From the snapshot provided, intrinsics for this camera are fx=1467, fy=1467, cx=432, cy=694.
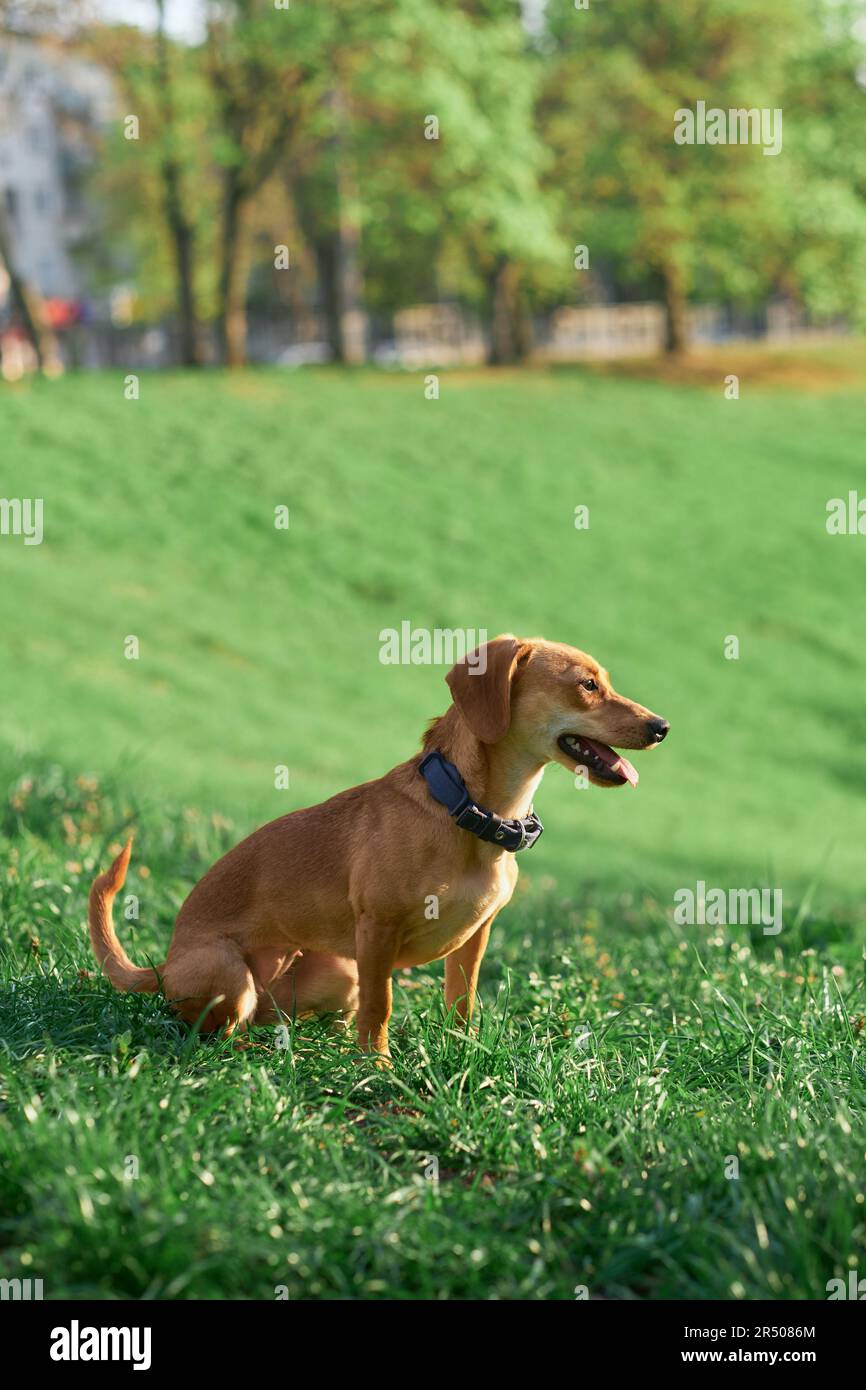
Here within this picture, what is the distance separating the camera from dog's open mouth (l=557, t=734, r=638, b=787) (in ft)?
15.8

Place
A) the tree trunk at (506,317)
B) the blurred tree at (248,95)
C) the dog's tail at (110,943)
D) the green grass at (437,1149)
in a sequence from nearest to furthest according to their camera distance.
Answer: the green grass at (437,1149), the dog's tail at (110,943), the blurred tree at (248,95), the tree trunk at (506,317)

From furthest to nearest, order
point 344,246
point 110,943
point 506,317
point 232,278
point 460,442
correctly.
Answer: point 506,317, point 344,246, point 232,278, point 460,442, point 110,943

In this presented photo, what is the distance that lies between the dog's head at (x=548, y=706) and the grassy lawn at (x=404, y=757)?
978 mm

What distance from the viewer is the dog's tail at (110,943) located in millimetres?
5090

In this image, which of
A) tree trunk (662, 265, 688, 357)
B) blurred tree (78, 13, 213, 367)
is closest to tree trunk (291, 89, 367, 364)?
blurred tree (78, 13, 213, 367)

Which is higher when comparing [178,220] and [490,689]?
[178,220]

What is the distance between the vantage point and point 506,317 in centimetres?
3644

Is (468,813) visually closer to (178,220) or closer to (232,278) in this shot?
(232,278)

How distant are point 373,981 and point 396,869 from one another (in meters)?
0.40

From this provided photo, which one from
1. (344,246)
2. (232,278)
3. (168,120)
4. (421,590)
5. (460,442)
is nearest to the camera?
(421,590)

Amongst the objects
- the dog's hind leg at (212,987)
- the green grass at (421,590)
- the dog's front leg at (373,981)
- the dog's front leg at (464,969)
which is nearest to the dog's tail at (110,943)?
the dog's hind leg at (212,987)

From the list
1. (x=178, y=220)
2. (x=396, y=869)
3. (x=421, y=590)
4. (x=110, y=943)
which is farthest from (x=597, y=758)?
(x=178, y=220)

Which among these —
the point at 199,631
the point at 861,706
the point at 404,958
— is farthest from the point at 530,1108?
the point at 861,706

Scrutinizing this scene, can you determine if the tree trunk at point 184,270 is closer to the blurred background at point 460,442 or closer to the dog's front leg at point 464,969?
the blurred background at point 460,442
